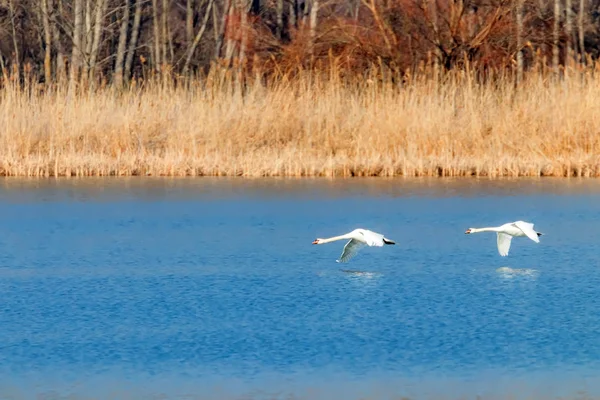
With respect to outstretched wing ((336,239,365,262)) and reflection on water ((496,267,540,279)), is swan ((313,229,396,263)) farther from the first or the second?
reflection on water ((496,267,540,279))

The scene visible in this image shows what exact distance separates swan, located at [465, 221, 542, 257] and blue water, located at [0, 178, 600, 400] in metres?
0.15

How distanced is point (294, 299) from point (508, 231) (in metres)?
1.78

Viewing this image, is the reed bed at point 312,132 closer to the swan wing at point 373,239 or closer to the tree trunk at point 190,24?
the swan wing at point 373,239

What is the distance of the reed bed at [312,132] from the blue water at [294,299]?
1733 mm

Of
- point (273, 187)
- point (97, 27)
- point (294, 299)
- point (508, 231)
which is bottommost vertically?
point (294, 299)

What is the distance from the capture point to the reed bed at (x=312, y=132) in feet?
42.8

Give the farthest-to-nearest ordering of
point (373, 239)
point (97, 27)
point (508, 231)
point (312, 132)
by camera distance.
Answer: point (97, 27)
point (312, 132)
point (508, 231)
point (373, 239)

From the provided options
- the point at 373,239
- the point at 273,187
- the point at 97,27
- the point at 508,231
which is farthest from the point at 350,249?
the point at 97,27

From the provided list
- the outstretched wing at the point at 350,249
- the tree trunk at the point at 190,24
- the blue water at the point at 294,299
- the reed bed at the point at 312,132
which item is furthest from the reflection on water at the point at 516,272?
the tree trunk at the point at 190,24

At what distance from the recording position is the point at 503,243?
7688 millimetres

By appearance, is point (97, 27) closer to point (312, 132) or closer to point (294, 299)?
point (312, 132)

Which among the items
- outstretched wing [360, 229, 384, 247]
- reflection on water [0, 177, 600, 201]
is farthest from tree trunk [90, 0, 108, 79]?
outstretched wing [360, 229, 384, 247]

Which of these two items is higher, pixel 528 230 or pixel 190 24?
pixel 190 24

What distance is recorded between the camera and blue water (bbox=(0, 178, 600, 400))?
4.88m
